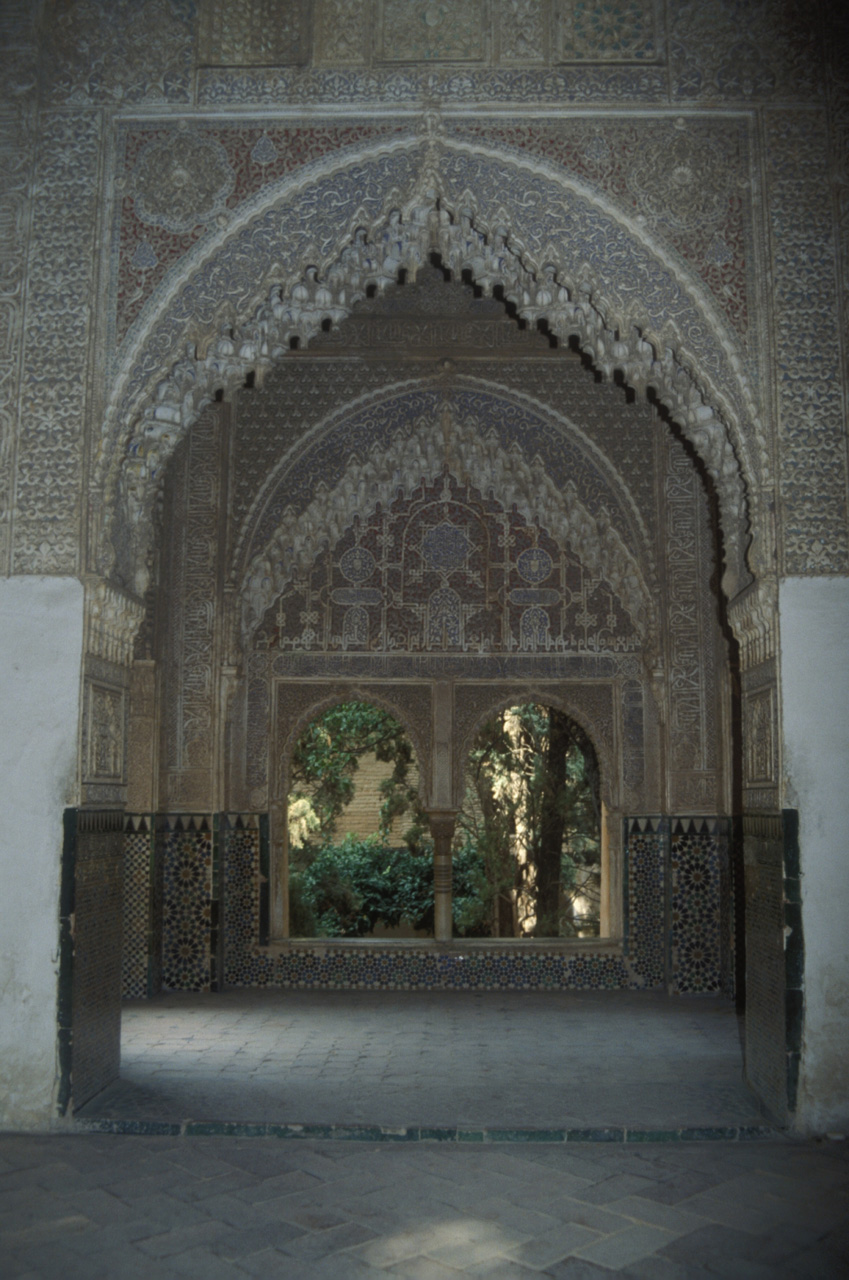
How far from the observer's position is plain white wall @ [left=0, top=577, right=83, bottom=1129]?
4.58m

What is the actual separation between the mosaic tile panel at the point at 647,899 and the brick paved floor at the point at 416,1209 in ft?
13.9

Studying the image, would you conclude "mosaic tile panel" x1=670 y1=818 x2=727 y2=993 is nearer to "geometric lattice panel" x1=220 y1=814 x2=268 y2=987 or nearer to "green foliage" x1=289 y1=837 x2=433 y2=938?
"geometric lattice panel" x1=220 y1=814 x2=268 y2=987

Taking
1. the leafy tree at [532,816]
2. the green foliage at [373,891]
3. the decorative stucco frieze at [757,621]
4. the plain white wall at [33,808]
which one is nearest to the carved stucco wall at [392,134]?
the plain white wall at [33,808]

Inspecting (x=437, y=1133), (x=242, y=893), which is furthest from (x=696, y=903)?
(x=437, y=1133)

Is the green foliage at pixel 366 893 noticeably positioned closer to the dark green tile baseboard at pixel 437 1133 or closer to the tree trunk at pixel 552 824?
the tree trunk at pixel 552 824

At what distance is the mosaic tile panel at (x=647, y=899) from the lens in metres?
8.60

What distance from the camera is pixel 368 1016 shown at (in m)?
7.36

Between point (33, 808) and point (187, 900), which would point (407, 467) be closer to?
point (187, 900)

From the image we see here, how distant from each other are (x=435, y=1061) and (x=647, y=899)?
3269 millimetres

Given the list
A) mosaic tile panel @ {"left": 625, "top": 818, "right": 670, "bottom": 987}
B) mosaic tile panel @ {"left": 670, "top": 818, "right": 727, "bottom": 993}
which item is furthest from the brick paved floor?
mosaic tile panel @ {"left": 625, "top": 818, "right": 670, "bottom": 987}

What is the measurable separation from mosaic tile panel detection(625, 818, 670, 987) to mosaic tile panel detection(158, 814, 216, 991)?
3.24 m

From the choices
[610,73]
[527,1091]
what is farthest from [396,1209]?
[610,73]

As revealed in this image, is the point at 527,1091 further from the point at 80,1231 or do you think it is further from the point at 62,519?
the point at 62,519

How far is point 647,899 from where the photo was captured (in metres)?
8.65
